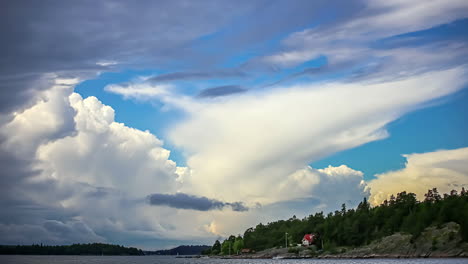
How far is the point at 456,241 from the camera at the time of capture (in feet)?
653

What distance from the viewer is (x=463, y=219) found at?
199375 millimetres

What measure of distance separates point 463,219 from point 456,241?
30.4ft
